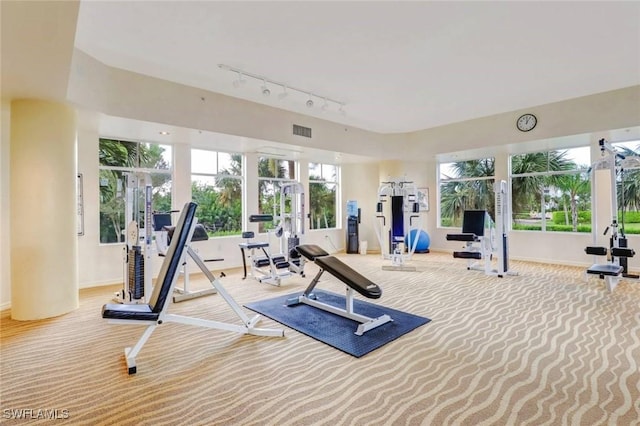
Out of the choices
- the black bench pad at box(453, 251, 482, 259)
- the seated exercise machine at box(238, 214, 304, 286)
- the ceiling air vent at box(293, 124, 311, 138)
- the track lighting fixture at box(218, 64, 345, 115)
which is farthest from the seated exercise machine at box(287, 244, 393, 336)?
the ceiling air vent at box(293, 124, 311, 138)

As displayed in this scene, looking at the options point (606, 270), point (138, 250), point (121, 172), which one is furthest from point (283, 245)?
point (606, 270)

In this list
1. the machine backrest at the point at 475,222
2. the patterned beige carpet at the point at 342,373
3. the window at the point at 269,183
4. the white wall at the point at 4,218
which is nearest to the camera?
the patterned beige carpet at the point at 342,373

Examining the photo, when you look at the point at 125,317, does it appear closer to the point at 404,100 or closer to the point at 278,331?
Answer: the point at 278,331

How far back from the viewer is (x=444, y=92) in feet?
17.8

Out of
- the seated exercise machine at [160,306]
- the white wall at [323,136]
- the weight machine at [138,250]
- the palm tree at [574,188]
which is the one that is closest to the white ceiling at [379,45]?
the white wall at [323,136]

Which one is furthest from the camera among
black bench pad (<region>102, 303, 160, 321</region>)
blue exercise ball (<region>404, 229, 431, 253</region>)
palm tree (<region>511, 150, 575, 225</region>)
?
blue exercise ball (<region>404, 229, 431, 253</region>)

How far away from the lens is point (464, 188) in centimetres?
849

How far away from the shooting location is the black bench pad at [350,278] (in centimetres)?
311

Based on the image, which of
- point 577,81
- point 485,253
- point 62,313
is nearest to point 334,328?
point 62,313

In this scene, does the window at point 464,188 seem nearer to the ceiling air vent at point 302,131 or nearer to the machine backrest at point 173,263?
the ceiling air vent at point 302,131

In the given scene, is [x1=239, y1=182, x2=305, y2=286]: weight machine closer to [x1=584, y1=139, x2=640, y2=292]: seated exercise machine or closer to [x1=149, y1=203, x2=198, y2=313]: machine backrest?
[x1=149, y1=203, x2=198, y2=313]: machine backrest

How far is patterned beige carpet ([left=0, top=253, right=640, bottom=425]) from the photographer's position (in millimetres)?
1967

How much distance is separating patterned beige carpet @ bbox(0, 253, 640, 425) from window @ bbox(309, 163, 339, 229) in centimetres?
503

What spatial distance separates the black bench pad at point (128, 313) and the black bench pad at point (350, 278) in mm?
1676
